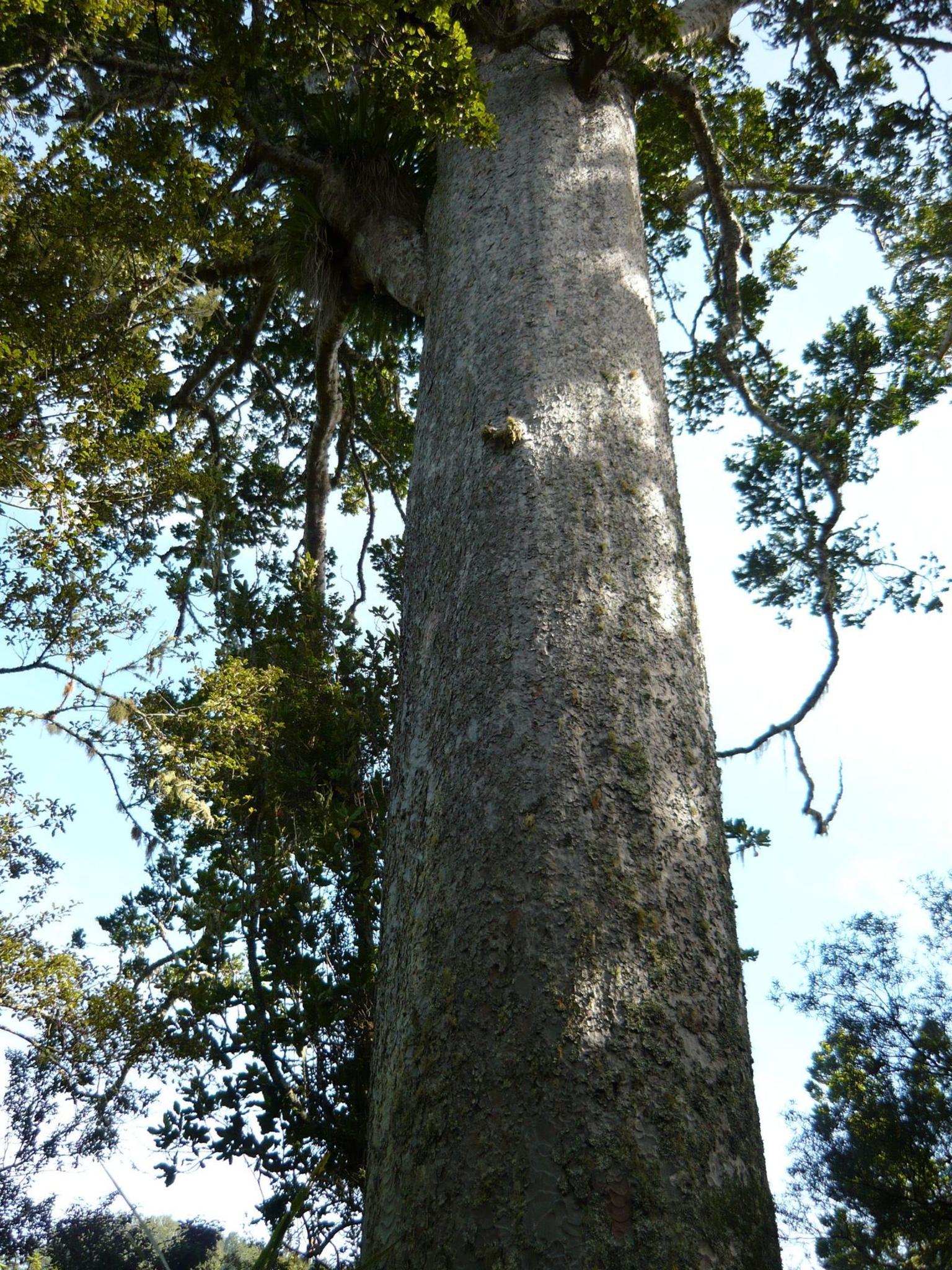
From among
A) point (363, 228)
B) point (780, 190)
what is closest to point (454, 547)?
point (363, 228)

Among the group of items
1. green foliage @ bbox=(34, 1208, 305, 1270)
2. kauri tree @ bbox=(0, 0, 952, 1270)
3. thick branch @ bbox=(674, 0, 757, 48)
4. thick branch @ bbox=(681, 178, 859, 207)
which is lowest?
green foliage @ bbox=(34, 1208, 305, 1270)

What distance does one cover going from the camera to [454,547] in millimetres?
2148

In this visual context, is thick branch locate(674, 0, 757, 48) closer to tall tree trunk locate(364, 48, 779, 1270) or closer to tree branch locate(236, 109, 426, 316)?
tree branch locate(236, 109, 426, 316)

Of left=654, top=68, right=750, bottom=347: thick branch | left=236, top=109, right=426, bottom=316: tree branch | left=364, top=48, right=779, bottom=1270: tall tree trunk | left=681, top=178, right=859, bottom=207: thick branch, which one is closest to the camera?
left=364, top=48, right=779, bottom=1270: tall tree trunk

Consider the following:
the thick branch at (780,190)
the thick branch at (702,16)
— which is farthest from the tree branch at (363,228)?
the thick branch at (780,190)

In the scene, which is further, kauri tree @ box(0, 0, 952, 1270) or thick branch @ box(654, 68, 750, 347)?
thick branch @ box(654, 68, 750, 347)

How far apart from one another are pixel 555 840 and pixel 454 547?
825mm

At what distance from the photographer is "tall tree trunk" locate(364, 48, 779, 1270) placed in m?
1.30

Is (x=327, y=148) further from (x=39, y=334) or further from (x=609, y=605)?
(x=609, y=605)

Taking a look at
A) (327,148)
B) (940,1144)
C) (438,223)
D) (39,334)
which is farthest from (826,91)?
(940,1144)

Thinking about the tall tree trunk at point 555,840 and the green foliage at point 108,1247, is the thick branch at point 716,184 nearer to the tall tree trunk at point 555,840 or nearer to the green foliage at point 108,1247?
the tall tree trunk at point 555,840

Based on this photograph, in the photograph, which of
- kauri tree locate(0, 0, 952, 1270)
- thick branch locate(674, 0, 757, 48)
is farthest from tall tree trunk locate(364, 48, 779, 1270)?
thick branch locate(674, 0, 757, 48)

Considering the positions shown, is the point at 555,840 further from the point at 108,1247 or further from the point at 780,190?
the point at 108,1247

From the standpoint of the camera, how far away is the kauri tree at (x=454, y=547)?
1415 millimetres
